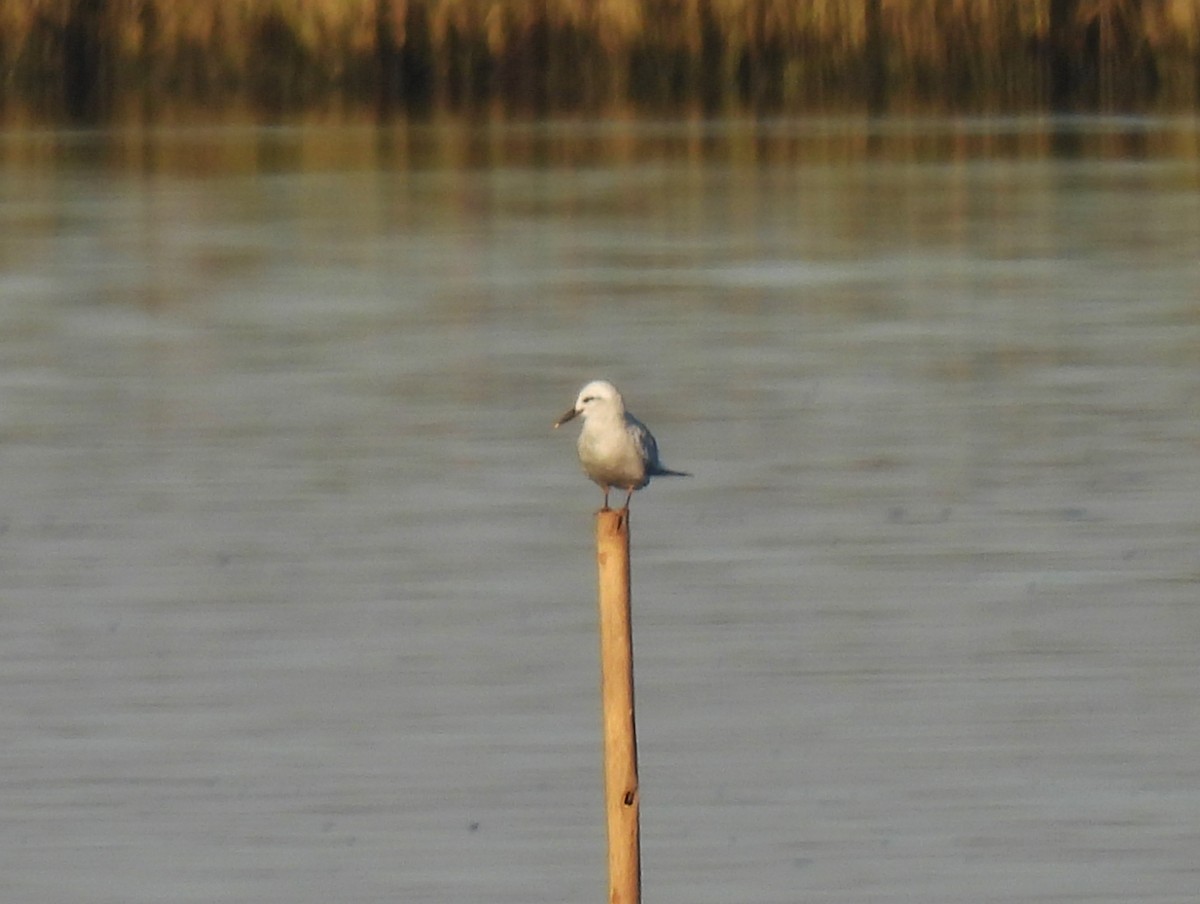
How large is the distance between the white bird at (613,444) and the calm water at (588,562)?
815 mm

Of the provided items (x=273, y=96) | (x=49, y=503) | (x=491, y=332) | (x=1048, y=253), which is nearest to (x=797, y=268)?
(x=1048, y=253)

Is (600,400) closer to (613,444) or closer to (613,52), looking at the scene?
(613,444)

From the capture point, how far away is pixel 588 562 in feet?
33.1

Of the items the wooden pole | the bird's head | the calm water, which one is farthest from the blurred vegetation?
the wooden pole

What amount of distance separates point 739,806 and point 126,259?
44.8 ft

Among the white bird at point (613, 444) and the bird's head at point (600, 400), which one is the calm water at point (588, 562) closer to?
the white bird at point (613, 444)

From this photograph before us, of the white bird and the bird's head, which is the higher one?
the bird's head

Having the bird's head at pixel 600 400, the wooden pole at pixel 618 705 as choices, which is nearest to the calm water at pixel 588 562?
the wooden pole at pixel 618 705

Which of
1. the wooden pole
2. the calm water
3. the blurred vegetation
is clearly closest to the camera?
the wooden pole

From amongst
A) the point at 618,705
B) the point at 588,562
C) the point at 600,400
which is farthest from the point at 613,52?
the point at 618,705

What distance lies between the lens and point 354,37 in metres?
27.9

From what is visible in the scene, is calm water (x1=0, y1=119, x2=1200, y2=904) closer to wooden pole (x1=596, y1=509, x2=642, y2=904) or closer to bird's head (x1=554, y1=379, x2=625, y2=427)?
wooden pole (x1=596, y1=509, x2=642, y2=904)

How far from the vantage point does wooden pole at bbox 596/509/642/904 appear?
5.86 metres

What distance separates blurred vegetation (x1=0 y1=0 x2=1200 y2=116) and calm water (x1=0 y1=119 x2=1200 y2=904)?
19.5 ft
